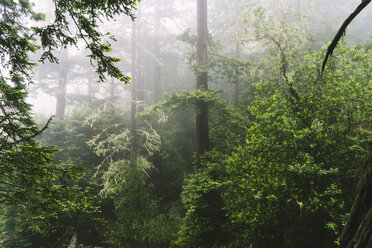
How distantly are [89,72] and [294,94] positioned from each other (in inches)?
905

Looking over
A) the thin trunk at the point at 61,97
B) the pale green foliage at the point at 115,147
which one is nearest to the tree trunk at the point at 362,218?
the pale green foliage at the point at 115,147

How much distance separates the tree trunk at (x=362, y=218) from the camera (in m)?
1.23

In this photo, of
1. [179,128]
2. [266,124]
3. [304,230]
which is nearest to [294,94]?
[266,124]

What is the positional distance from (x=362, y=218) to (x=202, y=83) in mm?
8734

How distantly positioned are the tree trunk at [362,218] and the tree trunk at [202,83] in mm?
7571

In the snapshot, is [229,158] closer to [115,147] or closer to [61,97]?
[115,147]

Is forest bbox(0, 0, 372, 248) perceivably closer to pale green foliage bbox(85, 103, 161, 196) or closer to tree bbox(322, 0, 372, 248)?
tree bbox(322, 0, 372, 248)

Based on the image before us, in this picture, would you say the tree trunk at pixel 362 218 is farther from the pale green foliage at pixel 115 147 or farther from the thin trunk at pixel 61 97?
the thin trunk at pixel 61 97

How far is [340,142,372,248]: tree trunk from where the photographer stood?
1234mm

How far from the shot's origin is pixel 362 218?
4.39 ft

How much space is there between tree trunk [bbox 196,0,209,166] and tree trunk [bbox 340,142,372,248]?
7571 millimetres

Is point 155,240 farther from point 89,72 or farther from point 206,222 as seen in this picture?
point 89,72

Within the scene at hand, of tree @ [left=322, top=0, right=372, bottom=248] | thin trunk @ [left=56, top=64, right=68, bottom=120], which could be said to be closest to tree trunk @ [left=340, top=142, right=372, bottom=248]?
tree @ [left=322, top=0, right=372, bottom=248]

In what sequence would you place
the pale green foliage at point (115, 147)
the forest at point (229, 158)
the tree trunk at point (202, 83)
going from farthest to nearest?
the pale green foliage at point (115, 147) < the tree trunk at point (202, 83) < the forest at point (229, 158)
